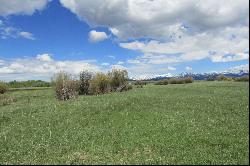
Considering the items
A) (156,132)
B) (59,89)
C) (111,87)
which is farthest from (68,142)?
(111,87)

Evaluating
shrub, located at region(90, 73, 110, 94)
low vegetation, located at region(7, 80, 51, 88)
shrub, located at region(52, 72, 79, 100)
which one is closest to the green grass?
shrub, located at region(52, 72, 79, 100)

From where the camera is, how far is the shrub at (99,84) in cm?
7506

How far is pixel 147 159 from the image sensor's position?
66.8 feet

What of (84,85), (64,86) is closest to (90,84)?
(84,85)

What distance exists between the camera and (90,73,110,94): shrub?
75062mm

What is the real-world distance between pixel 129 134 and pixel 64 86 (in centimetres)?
4092

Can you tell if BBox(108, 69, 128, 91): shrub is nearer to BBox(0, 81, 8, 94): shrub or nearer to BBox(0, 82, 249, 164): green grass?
BBox(0, 81, 8, 94): shrub

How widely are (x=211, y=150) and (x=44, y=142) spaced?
1122 centimetres

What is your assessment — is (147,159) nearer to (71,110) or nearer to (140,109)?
(140,109)

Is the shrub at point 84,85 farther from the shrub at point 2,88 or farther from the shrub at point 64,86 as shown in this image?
the shrub at point 2,88

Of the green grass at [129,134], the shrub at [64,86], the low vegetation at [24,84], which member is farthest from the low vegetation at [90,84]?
the low vegetation at [24,84]

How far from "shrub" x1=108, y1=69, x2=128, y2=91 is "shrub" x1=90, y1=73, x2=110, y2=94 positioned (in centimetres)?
259

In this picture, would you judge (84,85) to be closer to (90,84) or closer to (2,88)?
(90,84)

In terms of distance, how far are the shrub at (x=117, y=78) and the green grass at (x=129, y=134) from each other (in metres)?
42.0
